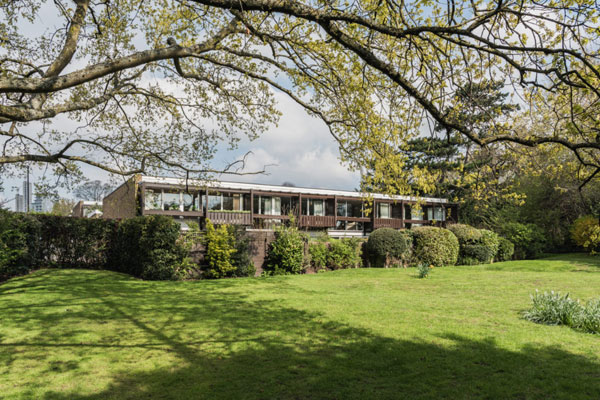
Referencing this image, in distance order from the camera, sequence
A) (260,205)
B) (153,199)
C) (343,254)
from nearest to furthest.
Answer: (343,254)
(153,199)
(260,205)

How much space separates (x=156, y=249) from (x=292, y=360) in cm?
976

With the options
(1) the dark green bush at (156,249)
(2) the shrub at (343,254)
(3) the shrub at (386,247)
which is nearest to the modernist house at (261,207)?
(3) the shrub at (386,247)

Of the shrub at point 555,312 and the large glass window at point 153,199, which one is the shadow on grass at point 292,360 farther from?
the large glass window at point 153,199

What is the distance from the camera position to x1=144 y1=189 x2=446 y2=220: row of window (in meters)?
26.5

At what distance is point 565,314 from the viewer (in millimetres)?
7867

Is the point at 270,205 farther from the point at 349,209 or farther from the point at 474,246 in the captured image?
the point at 474,246

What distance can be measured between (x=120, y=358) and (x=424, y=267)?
13.3 m

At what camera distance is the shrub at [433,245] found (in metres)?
21.9

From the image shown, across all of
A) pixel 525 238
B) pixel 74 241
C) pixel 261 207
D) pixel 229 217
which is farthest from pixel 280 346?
pixel 261 207

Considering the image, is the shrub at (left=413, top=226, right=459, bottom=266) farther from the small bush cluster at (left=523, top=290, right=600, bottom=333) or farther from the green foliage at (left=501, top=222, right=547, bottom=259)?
the small bush cluster at (left=523, top=290, right=600, bottom=333)

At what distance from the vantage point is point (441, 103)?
564 cm

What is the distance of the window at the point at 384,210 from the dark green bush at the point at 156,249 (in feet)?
89.1

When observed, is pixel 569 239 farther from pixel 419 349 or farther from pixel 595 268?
pixel 419 349

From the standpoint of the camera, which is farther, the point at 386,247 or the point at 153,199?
the point at 153,199
